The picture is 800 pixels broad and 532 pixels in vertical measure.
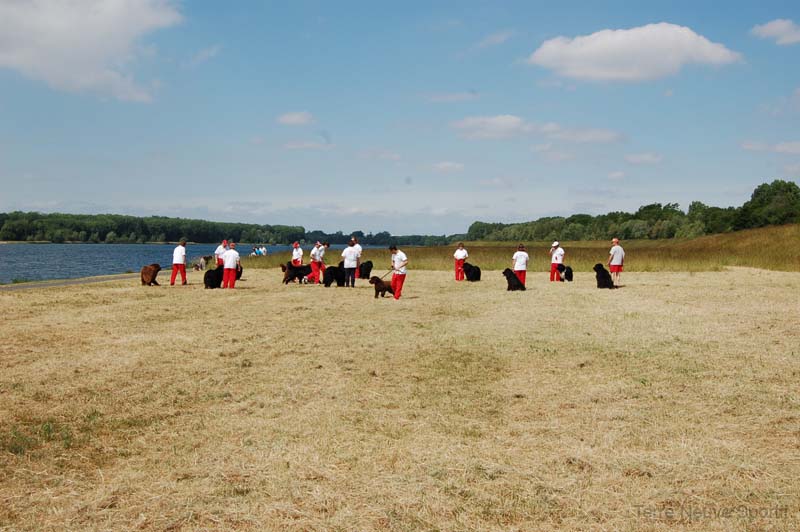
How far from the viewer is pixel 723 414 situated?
6301mm

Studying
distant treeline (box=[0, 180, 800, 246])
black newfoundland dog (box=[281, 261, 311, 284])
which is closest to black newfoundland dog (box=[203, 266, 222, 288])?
black newfoundland dog (box=[281, 261, 311, 284])

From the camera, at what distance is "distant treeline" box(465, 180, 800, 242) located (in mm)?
92500

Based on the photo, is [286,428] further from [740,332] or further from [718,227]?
[718,227]

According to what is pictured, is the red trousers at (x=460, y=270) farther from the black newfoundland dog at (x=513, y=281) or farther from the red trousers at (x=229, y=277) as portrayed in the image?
Answer: the red trousers at (x=229, y=277)

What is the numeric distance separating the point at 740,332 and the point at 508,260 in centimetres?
2478

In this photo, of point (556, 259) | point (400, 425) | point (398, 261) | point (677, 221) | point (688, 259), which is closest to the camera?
point (400, 425)

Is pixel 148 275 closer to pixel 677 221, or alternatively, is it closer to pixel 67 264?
pixel 67 264

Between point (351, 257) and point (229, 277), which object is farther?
point (229, 277)

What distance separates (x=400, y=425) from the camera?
598cm

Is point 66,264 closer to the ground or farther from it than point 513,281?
closer to the ground

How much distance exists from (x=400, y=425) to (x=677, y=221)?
4805 inches

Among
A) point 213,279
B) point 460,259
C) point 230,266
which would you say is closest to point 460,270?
point 460,259

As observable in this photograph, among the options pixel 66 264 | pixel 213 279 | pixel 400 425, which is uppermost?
pixel 213 279

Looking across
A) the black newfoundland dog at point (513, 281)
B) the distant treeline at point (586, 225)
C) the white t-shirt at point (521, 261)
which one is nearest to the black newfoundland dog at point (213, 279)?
the black newfoundland dog at point (513, 281)
